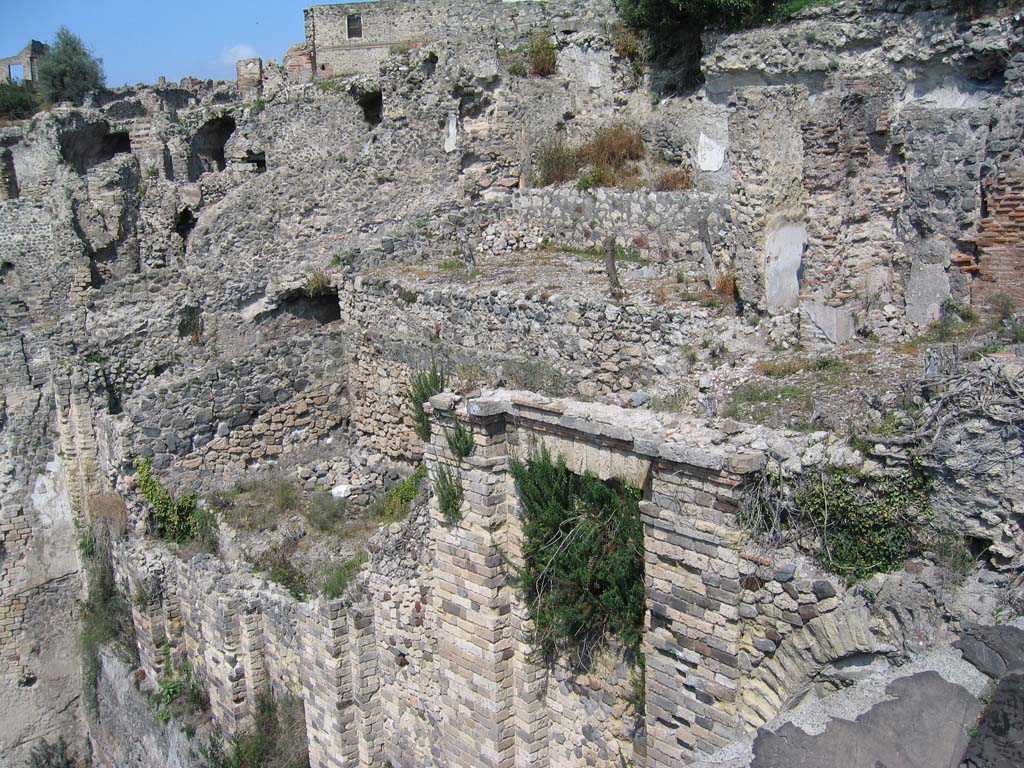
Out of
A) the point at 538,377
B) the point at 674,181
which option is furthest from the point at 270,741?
the point at 674,181

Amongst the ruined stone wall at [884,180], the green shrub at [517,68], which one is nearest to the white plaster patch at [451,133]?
the green shrub at [517,68]

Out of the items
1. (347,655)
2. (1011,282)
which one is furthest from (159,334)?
(1011,282)

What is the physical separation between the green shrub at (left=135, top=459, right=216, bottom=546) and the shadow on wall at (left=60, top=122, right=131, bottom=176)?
1557cm

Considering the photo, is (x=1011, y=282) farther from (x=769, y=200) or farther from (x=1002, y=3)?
(x=1002, y=3)

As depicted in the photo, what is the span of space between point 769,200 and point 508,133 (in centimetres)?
528

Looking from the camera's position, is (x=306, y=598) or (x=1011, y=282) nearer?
(x=1011, y=282)

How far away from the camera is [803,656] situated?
4.77 meters

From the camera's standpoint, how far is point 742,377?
672 cm

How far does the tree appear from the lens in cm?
3662

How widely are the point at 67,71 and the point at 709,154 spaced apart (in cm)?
3406

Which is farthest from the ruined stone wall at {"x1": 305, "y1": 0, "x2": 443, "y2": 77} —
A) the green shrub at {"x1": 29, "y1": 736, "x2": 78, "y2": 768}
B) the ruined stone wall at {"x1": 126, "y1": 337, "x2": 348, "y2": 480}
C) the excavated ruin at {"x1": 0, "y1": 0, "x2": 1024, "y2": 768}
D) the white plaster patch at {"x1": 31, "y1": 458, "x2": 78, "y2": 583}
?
the green shrub at {"x1": 29, "y1": 736, "x2": 78, "y2": 768}

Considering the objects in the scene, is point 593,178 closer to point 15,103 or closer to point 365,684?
point 365,684

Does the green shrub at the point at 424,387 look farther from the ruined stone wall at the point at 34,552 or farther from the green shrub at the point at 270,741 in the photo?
the ruined stone wall at the point at 34,552

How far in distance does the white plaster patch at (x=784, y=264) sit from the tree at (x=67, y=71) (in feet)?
115
